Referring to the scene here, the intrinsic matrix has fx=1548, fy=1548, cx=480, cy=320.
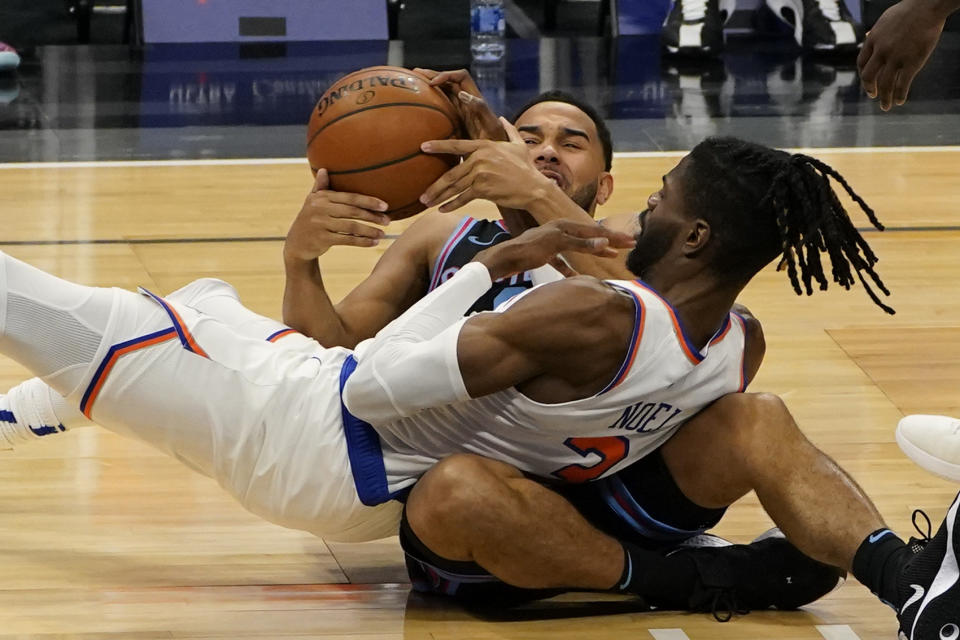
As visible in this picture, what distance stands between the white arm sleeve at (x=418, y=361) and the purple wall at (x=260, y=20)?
5371 millimetres

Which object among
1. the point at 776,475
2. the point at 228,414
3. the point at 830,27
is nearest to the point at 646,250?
the point at 776,475

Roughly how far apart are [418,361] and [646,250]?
19.0 inches

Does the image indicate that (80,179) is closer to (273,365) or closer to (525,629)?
(273,365)

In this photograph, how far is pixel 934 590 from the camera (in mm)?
2367

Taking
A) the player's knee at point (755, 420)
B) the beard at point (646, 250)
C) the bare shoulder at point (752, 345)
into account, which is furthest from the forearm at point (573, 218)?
the player's knee at point (755, 420)

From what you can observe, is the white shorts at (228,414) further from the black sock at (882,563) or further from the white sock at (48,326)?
the black sock at (882,563)

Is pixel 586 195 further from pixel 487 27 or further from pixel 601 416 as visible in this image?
pixel 487 27

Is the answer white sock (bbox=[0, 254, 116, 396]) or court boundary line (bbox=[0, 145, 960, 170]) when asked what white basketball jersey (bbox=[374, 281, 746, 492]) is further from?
court boundary line (bbox=[0, 145, 960, 170])

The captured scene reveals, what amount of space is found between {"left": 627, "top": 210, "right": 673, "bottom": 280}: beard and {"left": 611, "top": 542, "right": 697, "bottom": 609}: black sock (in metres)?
0.49

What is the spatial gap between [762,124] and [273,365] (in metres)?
4.02

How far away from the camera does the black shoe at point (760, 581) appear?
275 centimetres

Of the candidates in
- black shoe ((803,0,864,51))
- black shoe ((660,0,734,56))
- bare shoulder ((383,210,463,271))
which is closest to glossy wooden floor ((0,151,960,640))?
bare shoulder ((383,210,463,271))

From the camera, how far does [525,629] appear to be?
2689 mm

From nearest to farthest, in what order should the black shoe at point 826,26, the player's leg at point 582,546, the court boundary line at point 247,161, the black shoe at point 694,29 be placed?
1. the player's leg at point 582,546
2. the court boundary line at point 247,161
3. the black shoe at point 694,29
4. the black shoe at point 826,26
